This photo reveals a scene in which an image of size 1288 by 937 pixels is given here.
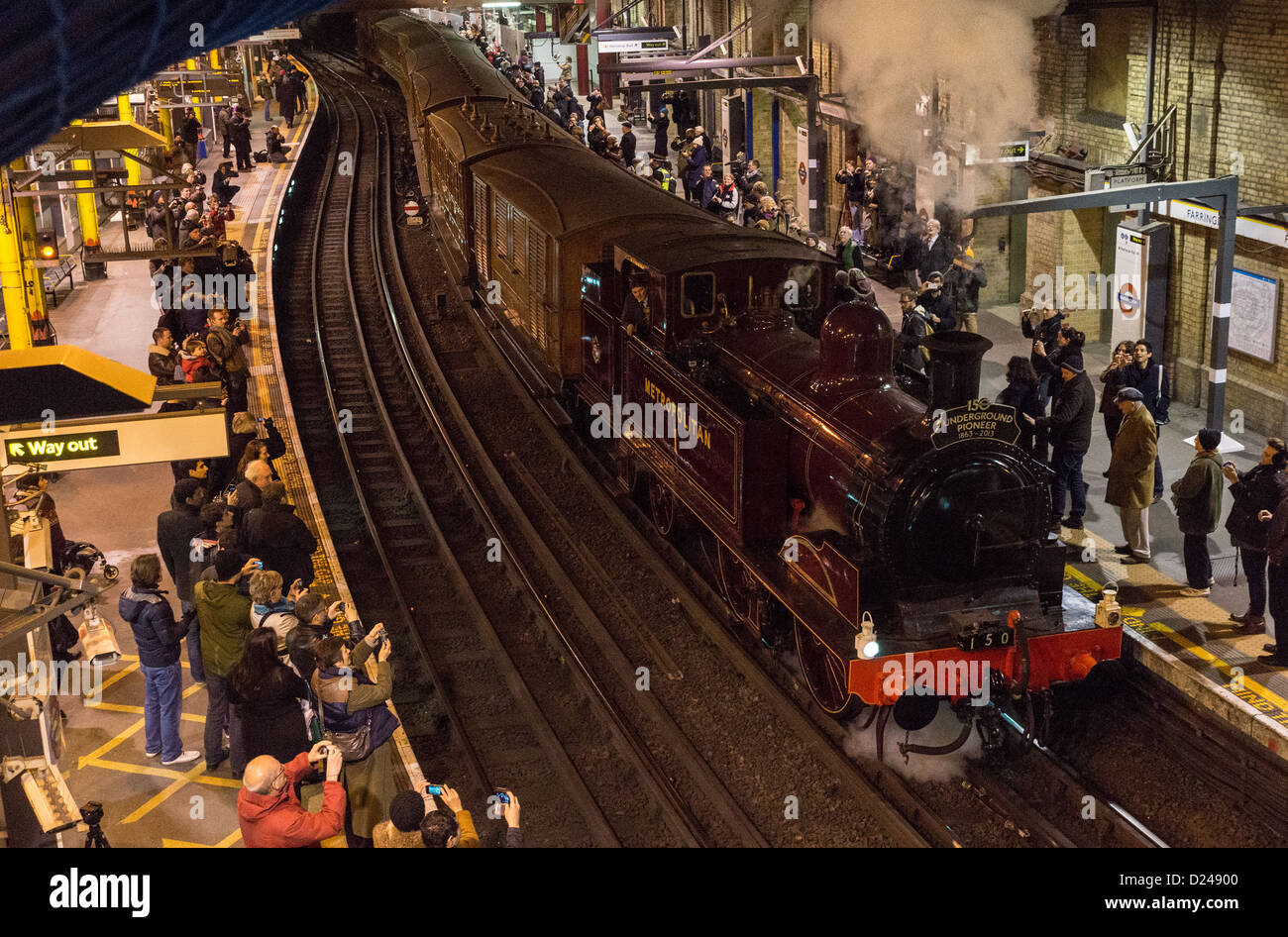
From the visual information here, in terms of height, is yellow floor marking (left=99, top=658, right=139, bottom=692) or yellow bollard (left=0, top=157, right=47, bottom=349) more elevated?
yellow bollard (left=0, top=157, right=47, bottom=349)

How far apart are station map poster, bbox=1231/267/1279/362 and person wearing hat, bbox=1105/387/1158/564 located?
3478mm

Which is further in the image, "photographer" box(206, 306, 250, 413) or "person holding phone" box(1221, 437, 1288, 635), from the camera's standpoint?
"photographer" box(206, 306, 250, 413)

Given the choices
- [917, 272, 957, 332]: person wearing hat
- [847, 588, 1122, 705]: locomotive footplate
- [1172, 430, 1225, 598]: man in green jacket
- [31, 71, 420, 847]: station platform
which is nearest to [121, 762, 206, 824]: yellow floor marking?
[31, 71, 420, 847]: station platform

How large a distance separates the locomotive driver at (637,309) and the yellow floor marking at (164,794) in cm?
456

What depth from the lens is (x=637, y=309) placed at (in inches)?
413

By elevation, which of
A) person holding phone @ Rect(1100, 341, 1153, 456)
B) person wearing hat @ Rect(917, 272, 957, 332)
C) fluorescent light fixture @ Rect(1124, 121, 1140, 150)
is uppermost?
fluorescent light fixture @ Rect(1124, 121, 1140, 150)

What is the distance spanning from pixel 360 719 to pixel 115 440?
1816 mm

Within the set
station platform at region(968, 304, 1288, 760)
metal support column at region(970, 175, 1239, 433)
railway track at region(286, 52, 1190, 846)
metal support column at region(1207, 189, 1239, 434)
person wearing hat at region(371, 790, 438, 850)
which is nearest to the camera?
person wearing hat at region(371, 790, 438, 850)

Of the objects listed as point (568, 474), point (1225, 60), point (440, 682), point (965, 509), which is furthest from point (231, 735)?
point (1225, 60)

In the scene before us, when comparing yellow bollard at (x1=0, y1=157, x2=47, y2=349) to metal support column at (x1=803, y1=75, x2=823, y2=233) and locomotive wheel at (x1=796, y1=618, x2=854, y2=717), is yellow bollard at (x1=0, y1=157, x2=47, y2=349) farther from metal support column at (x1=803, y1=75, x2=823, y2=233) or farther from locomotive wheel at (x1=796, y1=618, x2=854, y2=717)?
metal support column at (x1=803, y1=75, x2=823, y2=233)

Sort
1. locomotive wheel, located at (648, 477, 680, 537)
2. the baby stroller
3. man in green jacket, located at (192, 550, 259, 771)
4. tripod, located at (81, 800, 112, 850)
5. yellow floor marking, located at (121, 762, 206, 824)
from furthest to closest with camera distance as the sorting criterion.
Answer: locomotive wheel, located at (648, 477, 680, 537) < the baby stroller < man in green jacket, located at (192, 550, 259, 771) < yellow floor marking, located at (121, 762, 206, 824) < tripod, located at (81, 800, 112, 850)

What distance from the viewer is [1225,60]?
13078mm

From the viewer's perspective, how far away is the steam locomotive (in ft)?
24.6

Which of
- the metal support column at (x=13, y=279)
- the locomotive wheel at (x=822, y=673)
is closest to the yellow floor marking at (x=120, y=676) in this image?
the locomotive wheel at (x=822, y=673)
